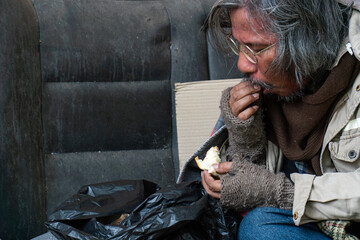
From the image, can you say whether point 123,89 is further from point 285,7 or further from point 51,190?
point 285,7

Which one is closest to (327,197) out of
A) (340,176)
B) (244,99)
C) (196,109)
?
(340,176)

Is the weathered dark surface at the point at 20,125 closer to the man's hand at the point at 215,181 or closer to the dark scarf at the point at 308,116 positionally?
the man's hand at the point at 215,181

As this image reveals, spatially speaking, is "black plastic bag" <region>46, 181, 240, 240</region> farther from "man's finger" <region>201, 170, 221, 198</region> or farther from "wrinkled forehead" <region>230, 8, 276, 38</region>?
"wrinkled forehead" <region>230, 8, 276, 38</region>

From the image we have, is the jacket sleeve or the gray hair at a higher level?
the gray hair

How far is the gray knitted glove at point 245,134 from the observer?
172cm

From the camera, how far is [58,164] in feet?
7.93

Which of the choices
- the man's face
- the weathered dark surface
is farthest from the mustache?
the weathered dark surface

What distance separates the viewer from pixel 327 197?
57.7 inches

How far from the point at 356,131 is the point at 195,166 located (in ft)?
2.33

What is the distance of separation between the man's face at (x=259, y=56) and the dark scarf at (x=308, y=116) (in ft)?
0.26

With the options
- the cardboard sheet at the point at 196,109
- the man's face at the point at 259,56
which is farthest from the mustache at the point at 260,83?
the cardboard sheet at the point at 196,109

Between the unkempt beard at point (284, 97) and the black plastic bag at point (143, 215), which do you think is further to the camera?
the unkempt beard at point (284, 97)

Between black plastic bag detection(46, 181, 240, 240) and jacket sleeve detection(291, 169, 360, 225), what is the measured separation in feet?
0.96

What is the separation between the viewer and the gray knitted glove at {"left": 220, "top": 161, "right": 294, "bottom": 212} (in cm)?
156
